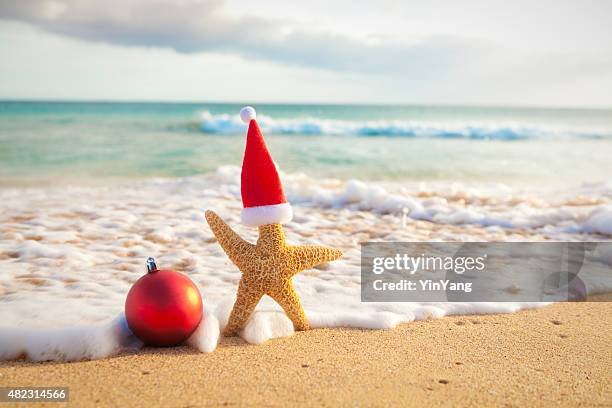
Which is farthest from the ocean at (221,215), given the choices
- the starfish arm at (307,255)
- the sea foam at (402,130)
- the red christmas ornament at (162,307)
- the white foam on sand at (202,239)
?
the sea foam at (402,130)

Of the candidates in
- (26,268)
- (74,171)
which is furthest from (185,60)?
(26,268)

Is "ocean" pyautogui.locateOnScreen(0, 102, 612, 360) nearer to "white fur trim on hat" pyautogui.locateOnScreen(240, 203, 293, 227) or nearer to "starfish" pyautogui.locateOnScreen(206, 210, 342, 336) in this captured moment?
"starfish" pyautogui.locateOnScreen(206, 210, 342, 336)

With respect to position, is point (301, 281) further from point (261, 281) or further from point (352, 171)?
point (352, 171)

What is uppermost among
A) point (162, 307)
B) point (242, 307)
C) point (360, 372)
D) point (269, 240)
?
point (269, 240)

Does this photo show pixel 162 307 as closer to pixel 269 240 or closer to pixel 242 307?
pixel 242 307

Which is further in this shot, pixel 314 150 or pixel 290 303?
pixel 314 150

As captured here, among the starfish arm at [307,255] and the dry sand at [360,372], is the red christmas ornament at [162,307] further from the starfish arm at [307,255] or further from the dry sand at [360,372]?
the starfish arm at [307,255]

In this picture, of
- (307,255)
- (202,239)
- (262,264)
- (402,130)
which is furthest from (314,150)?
(262,264)

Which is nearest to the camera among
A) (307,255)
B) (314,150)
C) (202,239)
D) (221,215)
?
(307,255)
